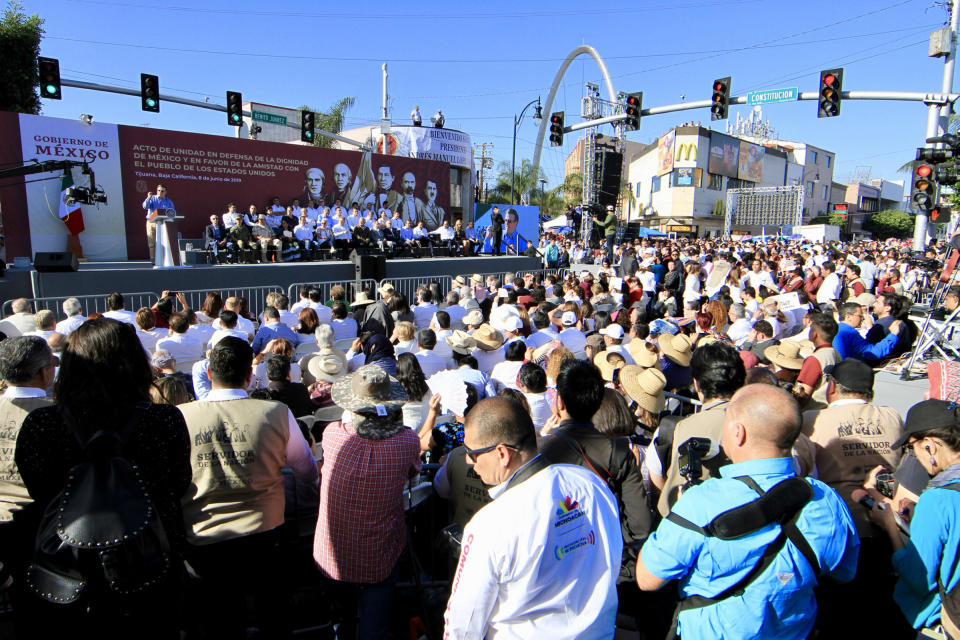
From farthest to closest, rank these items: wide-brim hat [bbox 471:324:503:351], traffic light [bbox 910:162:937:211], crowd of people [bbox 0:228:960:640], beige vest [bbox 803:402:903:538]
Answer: traffic light [bbox 910:162:937:211]
wide-brim hat [bbox 471:324:503:351]
beige vest [bbox 803:402:903:538]
crowd of people [bbox 0:228:960:640]

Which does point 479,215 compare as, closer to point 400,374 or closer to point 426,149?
point 426,149

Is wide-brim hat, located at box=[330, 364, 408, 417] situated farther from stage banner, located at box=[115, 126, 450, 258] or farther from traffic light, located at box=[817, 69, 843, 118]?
stage banner, located at box=[115, 126, 450, 258]

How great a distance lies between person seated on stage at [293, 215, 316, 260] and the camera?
54.0 feet

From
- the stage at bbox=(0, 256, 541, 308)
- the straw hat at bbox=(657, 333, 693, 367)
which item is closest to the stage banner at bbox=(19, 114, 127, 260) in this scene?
the stage at bbox=(0, 256, 541, 308)

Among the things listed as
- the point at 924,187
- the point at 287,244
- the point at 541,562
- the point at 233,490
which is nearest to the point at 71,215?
the point at 287,244

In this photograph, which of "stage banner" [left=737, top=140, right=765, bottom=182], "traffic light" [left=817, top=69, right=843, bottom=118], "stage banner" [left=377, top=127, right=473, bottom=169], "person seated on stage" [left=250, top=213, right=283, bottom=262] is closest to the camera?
"traffic light" [left=817, top=69, right=843, bottom=118]

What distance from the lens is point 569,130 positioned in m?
18.3

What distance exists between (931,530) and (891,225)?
79.9 metres

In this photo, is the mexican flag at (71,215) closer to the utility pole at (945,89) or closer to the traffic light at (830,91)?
the traffic light at (830,91)

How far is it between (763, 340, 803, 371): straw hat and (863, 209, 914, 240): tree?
7443 centimetres

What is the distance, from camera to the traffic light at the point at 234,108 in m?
16.8

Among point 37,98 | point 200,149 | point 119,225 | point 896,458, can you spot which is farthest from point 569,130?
point 37,98

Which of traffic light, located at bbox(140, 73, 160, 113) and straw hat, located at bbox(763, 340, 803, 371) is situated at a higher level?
traffic light, located at bbox(140, 73, 160, 113)

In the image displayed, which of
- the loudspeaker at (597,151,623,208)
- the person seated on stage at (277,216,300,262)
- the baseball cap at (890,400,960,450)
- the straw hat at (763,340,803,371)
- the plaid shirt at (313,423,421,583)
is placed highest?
the loudspeaker at (597,151,623,208)
